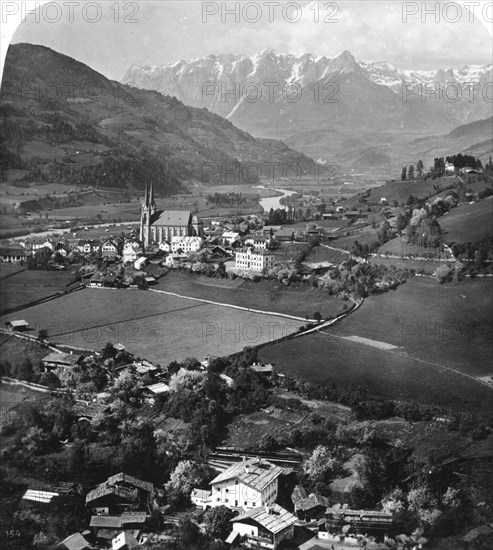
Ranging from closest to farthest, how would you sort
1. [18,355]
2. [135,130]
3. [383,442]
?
[383,442], [18,355], [135,130]

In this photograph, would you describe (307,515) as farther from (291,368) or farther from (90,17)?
(90,17)

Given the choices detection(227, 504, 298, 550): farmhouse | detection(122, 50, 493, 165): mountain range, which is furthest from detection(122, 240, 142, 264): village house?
detection(227, 504, 298, 550): farmhouse

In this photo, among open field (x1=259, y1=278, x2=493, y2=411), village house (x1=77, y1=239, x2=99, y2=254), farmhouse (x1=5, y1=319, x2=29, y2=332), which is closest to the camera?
open field (x1=259, y1=278, x2=493, y2=411)

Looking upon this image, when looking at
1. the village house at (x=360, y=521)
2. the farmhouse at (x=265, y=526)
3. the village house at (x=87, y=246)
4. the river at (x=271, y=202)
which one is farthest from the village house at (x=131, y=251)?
the village house at (x=360, y=521)

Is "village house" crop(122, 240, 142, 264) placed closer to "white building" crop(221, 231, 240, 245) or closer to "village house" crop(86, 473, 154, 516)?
"white building" crop(221, 231, 240, 245)

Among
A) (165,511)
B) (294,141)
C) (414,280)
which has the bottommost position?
(165,511)

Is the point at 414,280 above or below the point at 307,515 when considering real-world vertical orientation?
above

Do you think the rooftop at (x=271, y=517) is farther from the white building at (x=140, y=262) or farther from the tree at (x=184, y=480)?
the white building at (x=140, y=262)

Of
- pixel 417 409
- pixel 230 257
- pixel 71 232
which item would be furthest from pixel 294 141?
pixel 417 409
